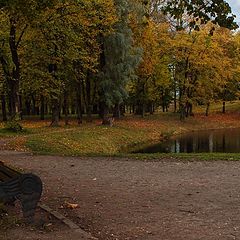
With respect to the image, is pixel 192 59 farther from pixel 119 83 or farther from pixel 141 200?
pixel 141 200

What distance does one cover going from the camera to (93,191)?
1030 centimetres

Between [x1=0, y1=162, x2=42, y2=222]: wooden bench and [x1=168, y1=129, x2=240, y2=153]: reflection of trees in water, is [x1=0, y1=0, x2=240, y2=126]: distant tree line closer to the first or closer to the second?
[x1=0, y1=162, x2=42, y2=222]: wooden bench

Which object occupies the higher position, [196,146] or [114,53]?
[114,53]

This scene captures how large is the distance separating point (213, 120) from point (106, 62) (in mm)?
21607

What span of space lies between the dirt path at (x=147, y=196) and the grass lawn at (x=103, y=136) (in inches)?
123

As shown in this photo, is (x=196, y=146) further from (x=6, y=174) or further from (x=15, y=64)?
(x=6, y=174)

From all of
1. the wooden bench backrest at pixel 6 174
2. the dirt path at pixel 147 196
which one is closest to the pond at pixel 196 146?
the dirt path at pixel 147 196

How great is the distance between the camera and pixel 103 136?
2888 centimetres

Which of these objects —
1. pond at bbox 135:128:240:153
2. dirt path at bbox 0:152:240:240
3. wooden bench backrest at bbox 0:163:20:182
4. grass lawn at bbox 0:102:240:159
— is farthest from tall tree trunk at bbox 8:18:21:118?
wooden bench backrest at bbox 0:163:20:182

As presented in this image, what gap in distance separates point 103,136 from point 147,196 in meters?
19.2

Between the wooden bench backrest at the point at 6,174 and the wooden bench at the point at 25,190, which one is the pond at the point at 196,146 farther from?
the wooden bench at the point at 25,190

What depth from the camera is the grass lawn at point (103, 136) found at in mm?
21175

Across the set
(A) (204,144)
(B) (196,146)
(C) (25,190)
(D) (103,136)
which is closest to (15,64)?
(D) (103,136)

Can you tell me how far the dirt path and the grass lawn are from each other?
10.2 feet
